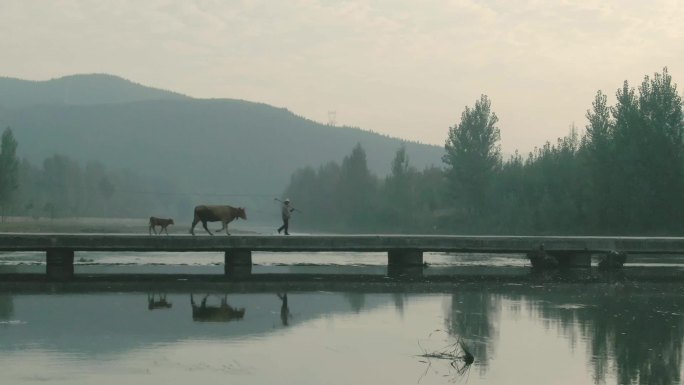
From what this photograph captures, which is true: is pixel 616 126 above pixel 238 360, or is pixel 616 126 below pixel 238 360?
above

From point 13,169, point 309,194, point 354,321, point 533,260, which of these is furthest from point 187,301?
point 309,194

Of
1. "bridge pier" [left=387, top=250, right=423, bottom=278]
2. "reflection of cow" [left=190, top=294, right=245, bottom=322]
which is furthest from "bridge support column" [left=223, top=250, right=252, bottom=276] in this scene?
"reflection of cow" [left=190, top=294, right=245, bottom=322]

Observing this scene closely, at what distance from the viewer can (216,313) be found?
20375 millimetres

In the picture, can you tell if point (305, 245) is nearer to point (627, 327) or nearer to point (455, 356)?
point (627, 327)

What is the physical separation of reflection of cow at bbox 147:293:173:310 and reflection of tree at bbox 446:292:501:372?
644 centimetres

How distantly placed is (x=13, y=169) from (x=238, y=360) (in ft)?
301

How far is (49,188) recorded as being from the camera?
183 meters

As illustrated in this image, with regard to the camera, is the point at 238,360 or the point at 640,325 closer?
the point at 238,360

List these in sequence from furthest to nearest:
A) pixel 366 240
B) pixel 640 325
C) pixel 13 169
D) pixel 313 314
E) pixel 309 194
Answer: pixel 309 194
pixel 13 169
pixel 366 240
pixel 313 314
pixel 640 325

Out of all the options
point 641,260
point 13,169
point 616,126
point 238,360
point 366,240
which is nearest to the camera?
point 238,360

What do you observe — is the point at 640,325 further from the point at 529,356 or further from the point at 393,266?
the point at 393,266

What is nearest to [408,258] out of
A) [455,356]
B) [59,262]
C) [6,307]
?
[59,262]

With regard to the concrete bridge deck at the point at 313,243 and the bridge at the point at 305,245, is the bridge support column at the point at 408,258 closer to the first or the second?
the bridge at the point at 305,245

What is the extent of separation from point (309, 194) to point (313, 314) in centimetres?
13727
